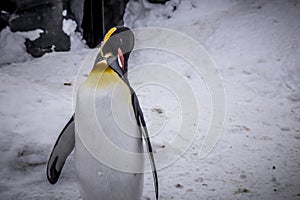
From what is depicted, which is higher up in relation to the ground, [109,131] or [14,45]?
[109,131]

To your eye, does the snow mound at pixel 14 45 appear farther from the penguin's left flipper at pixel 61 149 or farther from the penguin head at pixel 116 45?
A: the penguin head at pixel 116 45

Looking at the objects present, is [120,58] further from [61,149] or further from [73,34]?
[73,34]

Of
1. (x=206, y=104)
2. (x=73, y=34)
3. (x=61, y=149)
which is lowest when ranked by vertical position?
(x=73, y=34)

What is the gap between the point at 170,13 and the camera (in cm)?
359

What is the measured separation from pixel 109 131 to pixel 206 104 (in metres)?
1.24

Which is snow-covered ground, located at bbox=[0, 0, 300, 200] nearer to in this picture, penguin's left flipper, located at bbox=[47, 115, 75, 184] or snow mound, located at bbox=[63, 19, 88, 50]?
penguin's left flipper, located at bbox=[47, 115, 75, 184]

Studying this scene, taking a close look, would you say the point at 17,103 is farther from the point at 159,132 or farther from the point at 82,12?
the point at 82,12

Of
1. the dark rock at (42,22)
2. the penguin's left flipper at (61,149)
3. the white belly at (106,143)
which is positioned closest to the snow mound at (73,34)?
the dark rock at (42,22)

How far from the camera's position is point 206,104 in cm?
230

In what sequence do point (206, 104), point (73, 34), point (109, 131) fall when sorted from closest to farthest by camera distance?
point (109, 131)
point (206, 104)
point (73, 34)

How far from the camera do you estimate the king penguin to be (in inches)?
45.9

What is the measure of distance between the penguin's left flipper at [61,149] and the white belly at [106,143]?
0.35 ft

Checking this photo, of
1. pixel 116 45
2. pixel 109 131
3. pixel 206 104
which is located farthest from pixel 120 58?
pixel 206 104

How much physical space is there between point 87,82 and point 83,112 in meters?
0.10
